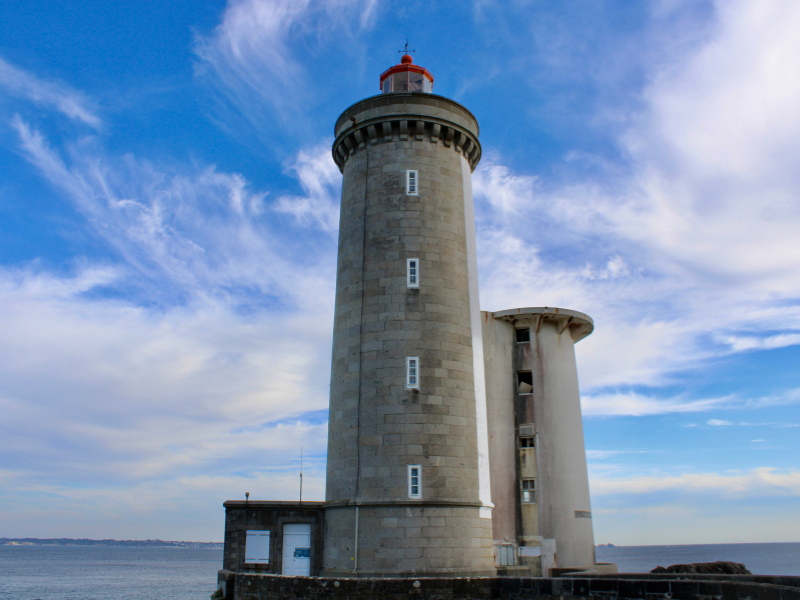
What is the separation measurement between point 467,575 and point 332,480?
4.50 m

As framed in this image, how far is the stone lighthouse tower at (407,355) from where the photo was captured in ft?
54.2

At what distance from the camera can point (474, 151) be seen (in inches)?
845

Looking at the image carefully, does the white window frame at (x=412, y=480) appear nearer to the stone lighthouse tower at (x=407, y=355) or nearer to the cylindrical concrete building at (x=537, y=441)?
the stone lighthouse tower at (x=407, y=355)

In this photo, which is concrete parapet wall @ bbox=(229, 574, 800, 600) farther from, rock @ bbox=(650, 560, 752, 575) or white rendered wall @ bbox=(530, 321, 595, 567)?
white rendered wall @ bbox=(530, 321, 595, 567)

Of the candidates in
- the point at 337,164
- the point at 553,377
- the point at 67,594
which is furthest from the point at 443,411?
the point at 67,594

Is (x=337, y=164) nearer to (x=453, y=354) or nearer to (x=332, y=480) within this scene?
(x=453, y=354)

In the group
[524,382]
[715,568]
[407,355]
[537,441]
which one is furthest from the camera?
[524,382]

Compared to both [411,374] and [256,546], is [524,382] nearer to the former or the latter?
[411,374]

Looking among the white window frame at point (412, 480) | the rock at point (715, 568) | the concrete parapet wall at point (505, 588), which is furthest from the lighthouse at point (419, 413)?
the rock at point (715, 568)

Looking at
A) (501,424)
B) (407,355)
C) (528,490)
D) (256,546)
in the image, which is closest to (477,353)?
(407,355)

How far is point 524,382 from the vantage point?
24.2 meters

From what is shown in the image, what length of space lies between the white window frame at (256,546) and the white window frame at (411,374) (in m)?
6.93

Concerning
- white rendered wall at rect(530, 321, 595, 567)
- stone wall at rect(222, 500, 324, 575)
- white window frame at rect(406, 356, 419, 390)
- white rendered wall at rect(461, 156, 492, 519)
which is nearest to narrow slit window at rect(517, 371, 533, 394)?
white rendered wall at rect(530, 321, 595, 567)

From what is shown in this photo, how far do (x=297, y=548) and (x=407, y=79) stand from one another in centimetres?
1608
